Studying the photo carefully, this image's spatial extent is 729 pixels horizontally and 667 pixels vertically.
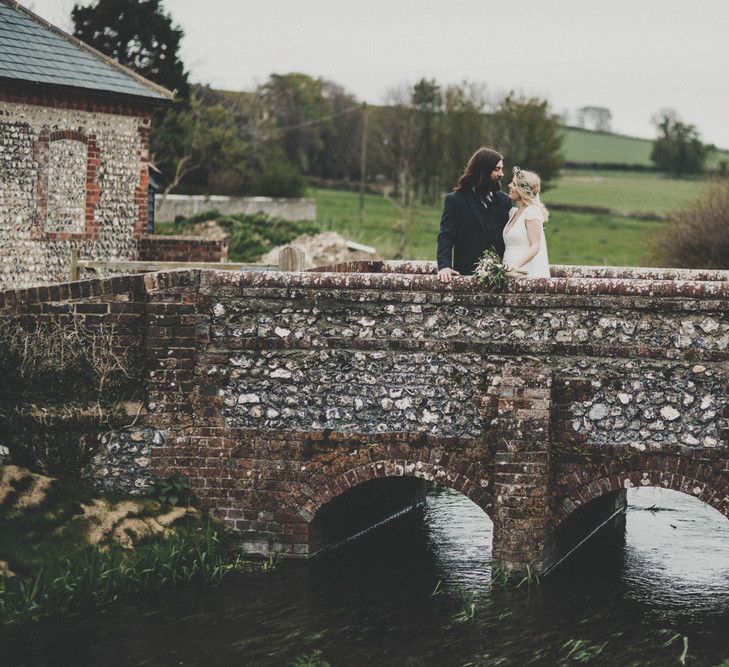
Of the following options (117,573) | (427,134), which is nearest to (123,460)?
(117,573)

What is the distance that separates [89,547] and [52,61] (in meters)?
12.7

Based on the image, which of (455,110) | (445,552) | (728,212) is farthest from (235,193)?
(445,552)

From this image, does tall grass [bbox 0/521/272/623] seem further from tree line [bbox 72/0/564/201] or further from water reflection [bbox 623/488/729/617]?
tree line [bbox 72/0/564/201]

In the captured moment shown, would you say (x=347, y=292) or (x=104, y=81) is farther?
(x=104, y=81)

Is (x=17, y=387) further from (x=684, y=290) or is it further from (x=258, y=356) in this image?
(x=684, y=290)

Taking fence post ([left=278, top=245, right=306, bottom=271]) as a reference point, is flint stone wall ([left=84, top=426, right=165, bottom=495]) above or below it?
below

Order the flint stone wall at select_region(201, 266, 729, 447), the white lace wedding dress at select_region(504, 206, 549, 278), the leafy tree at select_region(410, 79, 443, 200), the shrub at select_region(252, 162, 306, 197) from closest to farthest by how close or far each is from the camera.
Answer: the flint stone wall at select_region(201, 266, 729, 447) → the white lace wedding dress at select_region(504, 206, 549, 278) → the shrub at select_region(252, 162, 306, 197) → the leafy tree at select_region(410, 79, 443, 200)

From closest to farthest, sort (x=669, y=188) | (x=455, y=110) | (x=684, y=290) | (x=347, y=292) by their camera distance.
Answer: (x=684, y=290), (x=347, y=292), (x=455, y=110), (x=669, y=188)

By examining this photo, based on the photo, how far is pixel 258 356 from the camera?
1184 cm

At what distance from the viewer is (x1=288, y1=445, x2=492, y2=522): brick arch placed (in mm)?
11250

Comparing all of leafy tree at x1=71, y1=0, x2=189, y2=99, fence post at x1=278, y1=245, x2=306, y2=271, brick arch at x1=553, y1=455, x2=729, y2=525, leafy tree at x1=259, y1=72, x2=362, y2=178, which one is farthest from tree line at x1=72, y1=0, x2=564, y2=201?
brick arch at x1=553, y1=455, x2=729, y2=525

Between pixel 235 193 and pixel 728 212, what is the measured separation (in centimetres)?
2380

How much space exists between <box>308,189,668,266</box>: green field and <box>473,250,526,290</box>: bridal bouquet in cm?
2414

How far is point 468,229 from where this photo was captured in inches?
478
